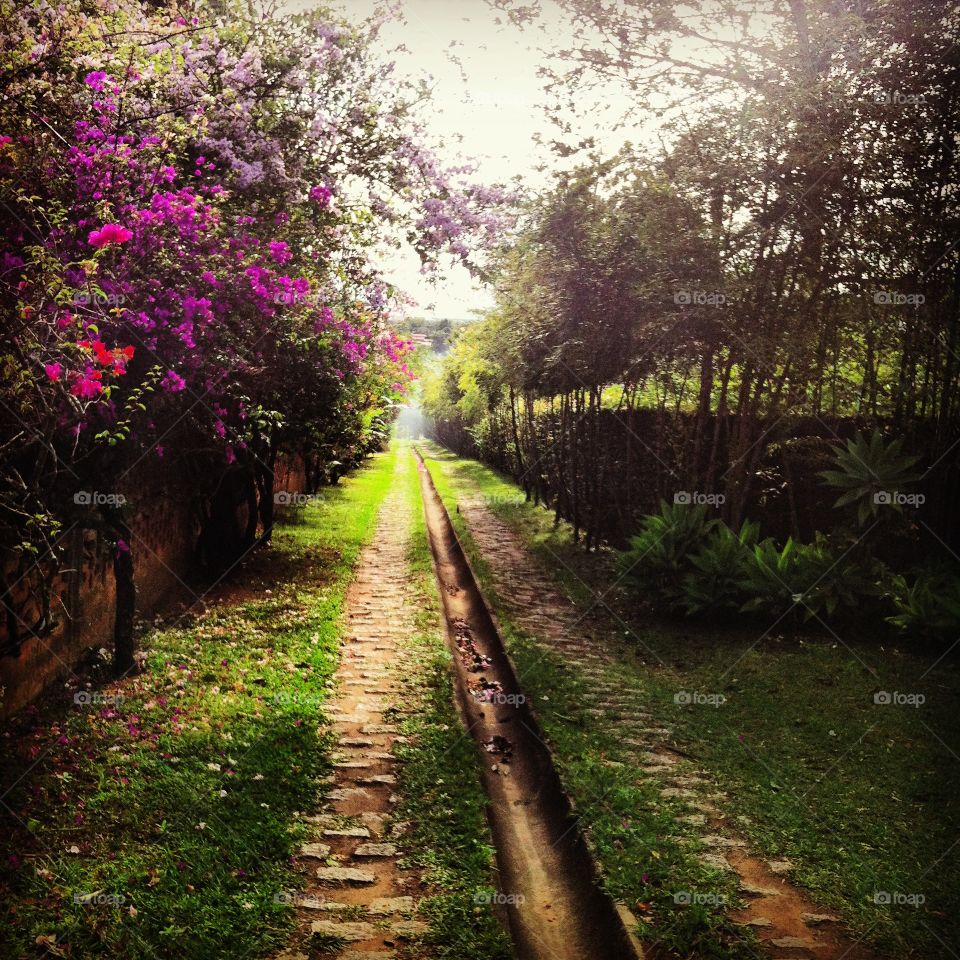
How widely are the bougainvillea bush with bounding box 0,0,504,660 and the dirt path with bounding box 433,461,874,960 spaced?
13.2 feet

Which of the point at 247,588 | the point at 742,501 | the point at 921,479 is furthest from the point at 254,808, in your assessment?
the point at 921,479

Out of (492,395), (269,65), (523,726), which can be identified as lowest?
(523,726)

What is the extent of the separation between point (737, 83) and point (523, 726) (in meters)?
8.10

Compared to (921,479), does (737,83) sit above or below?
above

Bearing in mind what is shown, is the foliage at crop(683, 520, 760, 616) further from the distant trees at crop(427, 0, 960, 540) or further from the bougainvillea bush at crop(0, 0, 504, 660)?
the bougainvillea bush at crop(0, 0, 504, 660)

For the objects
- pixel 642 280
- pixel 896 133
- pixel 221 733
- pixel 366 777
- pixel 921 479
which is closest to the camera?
pixel 366 777

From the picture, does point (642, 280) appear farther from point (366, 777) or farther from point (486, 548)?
point (366, 777)

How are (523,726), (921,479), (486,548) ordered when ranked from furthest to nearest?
(486,548), (921,479), (523,726)

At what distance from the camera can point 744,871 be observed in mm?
4285
